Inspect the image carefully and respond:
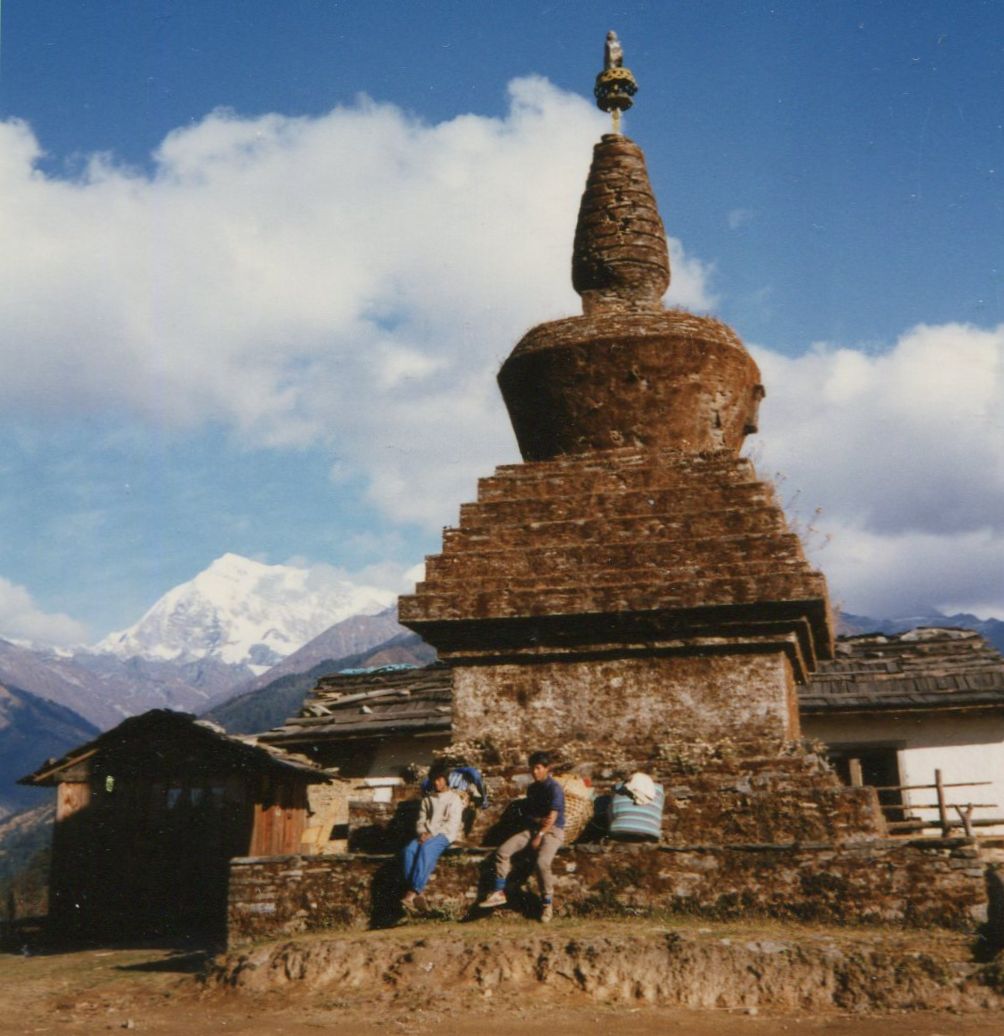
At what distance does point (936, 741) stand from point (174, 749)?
11.4m

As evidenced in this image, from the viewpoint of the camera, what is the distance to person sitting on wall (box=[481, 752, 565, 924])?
26.4 feet

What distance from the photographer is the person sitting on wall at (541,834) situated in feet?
26.4

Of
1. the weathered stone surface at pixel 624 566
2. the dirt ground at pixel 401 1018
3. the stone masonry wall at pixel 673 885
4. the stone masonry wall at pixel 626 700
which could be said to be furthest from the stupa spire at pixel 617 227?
the dirt ground at pixel 401 1018

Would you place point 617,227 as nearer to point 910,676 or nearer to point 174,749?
point 910,676

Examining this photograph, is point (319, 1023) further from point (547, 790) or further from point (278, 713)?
point (278, 713)

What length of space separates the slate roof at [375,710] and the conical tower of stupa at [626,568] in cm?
686

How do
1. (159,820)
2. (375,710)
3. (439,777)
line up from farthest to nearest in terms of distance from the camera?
(375,710) → (159,820) → (439,777)

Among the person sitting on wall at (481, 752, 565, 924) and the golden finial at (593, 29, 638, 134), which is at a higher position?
the golden finial at (593, 29, 638, 134)

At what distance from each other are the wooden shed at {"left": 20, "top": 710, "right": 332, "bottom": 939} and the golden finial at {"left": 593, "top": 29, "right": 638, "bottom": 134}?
9992mm

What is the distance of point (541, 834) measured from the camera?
818 cm

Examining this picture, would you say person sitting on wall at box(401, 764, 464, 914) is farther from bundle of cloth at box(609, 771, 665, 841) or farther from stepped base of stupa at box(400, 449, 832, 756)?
bundle of cloth at box(609, 771, 665, 841)

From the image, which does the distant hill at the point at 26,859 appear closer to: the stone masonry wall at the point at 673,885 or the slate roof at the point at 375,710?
the slate roof at the point at 375,710

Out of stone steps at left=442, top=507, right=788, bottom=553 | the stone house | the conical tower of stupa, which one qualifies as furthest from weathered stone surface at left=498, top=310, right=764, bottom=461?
the stone house

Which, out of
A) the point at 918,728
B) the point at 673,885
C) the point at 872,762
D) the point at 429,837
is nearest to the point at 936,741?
the point at 918,728
